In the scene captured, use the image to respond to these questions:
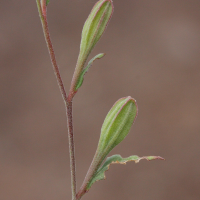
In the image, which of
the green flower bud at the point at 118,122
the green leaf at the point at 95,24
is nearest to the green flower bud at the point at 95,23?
the green leaf at the point at 95,24

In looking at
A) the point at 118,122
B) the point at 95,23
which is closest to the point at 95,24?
the point at 95,23

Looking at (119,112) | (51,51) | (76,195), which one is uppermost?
(51,51)

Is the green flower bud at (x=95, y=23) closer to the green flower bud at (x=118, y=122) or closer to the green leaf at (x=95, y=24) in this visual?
the green leaf at (x=95, y=24)

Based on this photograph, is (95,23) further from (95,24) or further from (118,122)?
(118,122)

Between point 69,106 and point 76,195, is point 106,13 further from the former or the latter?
point 76,195

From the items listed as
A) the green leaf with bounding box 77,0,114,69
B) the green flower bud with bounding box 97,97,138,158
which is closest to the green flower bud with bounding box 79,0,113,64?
the green leaf with bounding box 77,0,114,69

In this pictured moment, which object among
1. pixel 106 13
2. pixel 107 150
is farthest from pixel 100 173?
pixel 106 13

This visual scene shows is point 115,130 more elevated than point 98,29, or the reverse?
point 98,29
